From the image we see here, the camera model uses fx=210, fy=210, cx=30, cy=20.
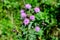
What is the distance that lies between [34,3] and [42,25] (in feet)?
1.67

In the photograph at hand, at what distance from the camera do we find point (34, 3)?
4.16 meters

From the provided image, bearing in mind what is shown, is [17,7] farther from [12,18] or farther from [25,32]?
[25,32]

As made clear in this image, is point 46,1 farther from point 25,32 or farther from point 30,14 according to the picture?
point 25,32

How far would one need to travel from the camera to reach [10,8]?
4129mm

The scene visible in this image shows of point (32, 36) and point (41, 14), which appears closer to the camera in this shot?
point (32, 36)

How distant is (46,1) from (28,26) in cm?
66

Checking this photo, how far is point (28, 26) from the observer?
3848 mm

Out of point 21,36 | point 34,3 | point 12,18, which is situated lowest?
point 21,36

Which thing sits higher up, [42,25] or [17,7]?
[17,7]

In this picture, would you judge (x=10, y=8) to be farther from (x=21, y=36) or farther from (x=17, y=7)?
(x=21, y=36)

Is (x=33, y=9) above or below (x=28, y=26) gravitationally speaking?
above

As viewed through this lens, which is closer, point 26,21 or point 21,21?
point 26,21

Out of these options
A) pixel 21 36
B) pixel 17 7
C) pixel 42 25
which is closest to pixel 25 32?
pixel 21 36

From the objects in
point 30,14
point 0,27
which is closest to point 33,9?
point 30,14
